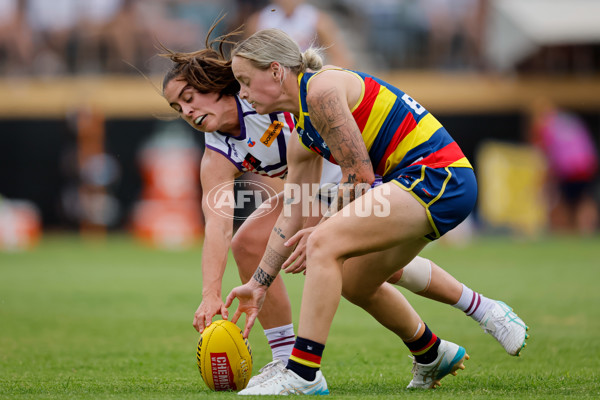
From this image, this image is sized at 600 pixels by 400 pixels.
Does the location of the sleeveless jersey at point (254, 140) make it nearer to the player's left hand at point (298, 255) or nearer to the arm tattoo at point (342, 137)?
the player's left hand at point (298, 255)

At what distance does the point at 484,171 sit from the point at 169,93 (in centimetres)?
1203

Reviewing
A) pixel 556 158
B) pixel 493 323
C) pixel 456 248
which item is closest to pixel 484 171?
pixel 556 158

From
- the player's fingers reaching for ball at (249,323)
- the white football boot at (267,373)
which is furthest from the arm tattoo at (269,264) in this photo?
the white football boot at (267,373)

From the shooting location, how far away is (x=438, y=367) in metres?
4.34

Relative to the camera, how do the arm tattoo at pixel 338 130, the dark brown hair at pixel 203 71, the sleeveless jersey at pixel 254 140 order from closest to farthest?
the arm tattoo at pixel 338 130, the dark brown hair at pixel 203 71, the sleeveless jersey at pixel 254 140

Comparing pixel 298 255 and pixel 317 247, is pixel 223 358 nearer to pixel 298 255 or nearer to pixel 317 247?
pixel 298 255

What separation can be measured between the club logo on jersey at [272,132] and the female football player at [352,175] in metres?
0.63

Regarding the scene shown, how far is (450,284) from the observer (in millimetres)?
4477

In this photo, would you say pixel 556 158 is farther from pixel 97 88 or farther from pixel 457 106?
pixel 97 88

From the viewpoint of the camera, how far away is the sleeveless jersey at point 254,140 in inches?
182

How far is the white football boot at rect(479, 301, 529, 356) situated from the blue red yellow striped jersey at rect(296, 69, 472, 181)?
956mm

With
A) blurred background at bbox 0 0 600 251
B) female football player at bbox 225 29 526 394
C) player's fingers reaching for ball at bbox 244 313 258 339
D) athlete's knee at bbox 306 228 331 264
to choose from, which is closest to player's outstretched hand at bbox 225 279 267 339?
player's fingers reaching for ball at bbox 244 313 258 339

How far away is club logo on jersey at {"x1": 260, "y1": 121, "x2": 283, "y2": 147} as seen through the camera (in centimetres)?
468

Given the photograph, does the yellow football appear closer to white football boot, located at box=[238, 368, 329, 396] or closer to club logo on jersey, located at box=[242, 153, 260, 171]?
white football boot, located at box=[238, 368, 329, 396]
